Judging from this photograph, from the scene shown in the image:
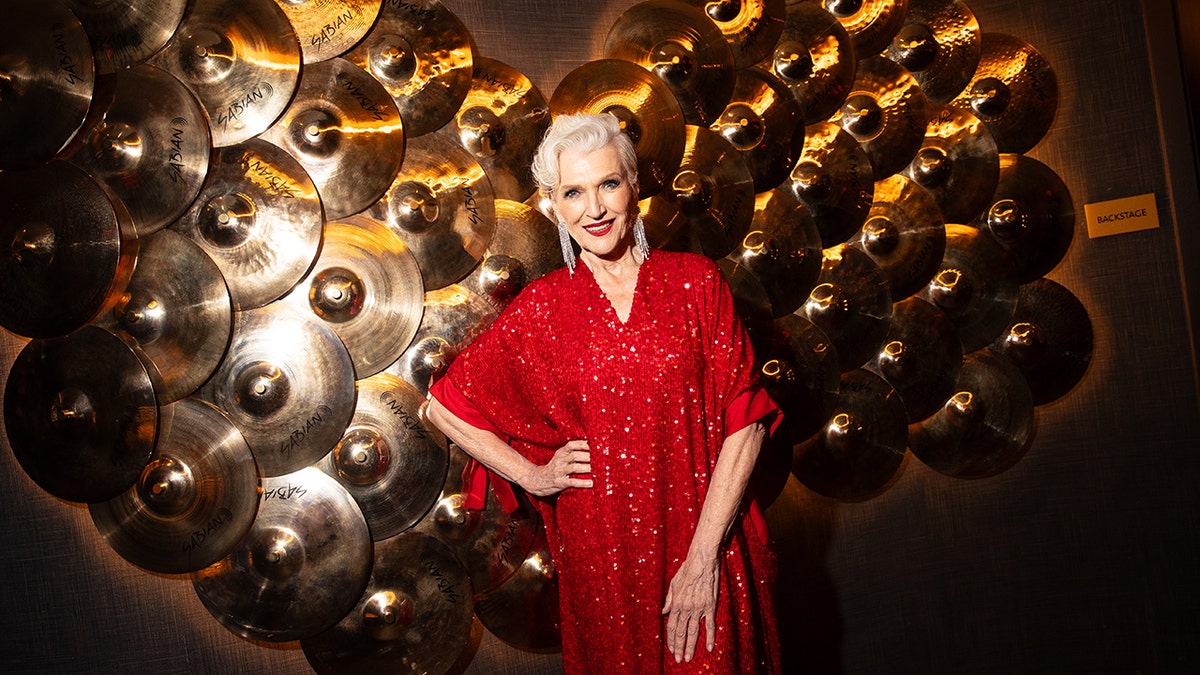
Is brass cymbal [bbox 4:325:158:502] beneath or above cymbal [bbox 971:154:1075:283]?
beneath

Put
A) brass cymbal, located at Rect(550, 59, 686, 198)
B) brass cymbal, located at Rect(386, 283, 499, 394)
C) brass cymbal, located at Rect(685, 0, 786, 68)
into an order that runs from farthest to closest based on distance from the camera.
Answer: brass cymbal, located at Rect(685, 0, 786, 68) → brass cymbal, located at Rect(550, 59, 686, 198) → brass cymbal, located at Rect(386, 283, 499, 394)

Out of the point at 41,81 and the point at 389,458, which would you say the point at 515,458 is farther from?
the point at 41,81

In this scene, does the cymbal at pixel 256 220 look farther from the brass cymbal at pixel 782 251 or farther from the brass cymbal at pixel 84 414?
the brass cymbal at pixel 782 251

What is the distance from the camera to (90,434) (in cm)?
179

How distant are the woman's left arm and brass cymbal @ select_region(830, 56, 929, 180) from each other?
1153 millimetres

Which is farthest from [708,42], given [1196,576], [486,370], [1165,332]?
[1196,576]

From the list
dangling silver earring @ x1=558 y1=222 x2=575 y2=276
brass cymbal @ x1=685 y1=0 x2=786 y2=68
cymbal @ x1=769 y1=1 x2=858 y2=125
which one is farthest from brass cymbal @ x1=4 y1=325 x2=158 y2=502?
cymbal @ x1=769 y1=1 x2=858 y2=125

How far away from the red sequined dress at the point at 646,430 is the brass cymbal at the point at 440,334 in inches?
8.4

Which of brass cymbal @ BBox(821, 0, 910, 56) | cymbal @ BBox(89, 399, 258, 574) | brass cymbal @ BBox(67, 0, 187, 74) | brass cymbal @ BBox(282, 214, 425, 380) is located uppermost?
brass cymbal @ BBox(821, 0, 910, 56)

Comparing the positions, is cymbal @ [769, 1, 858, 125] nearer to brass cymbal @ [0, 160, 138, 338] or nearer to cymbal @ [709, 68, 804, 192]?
cymbal @ [709, 68, 804, 192]

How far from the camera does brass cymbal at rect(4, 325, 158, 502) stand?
1787 millimetres

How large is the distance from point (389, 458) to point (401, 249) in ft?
1.52

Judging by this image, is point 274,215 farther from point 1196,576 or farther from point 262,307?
point 1196,576

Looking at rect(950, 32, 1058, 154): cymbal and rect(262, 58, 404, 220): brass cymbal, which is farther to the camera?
rect(950, 32, 1058, 154): cymbal
